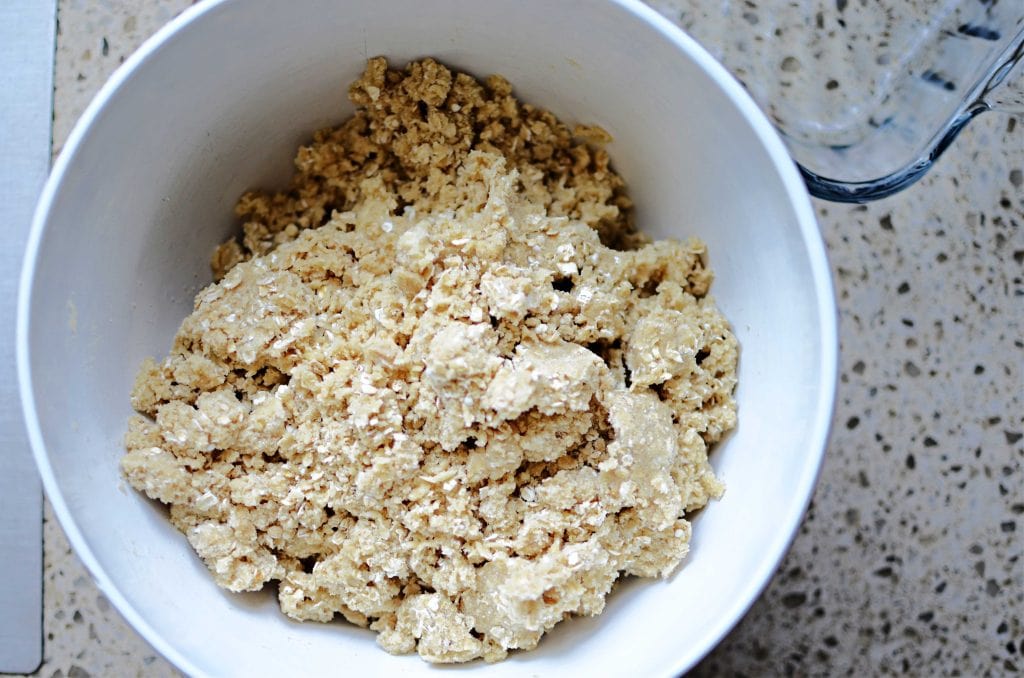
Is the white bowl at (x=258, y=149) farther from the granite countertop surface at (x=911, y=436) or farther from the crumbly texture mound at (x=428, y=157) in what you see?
the granite countertop surface at (x=911, y=436)

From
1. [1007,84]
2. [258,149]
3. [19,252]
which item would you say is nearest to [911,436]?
[1007,84]

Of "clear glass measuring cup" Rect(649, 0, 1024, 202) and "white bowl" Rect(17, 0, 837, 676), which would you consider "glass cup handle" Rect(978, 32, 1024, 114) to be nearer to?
"clear glass measuring cup" Rect(649, 0, 1024, 202)

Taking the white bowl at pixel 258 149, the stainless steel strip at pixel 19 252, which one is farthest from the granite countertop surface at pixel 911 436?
the white bowl at pixel 258 149

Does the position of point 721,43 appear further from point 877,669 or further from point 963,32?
point 877,669

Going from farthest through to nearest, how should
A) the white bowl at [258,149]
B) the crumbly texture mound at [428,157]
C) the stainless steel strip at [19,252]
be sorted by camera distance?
the stainless steel strip at [19,252], the crumbly texture mound at [428,157], the white bowl at [258,149]

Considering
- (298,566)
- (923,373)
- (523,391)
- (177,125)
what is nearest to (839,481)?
(923,373)

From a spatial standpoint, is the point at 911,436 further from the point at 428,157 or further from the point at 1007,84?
the point at 428,157

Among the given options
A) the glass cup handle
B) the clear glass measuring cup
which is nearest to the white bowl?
the clear glass measuring cup
